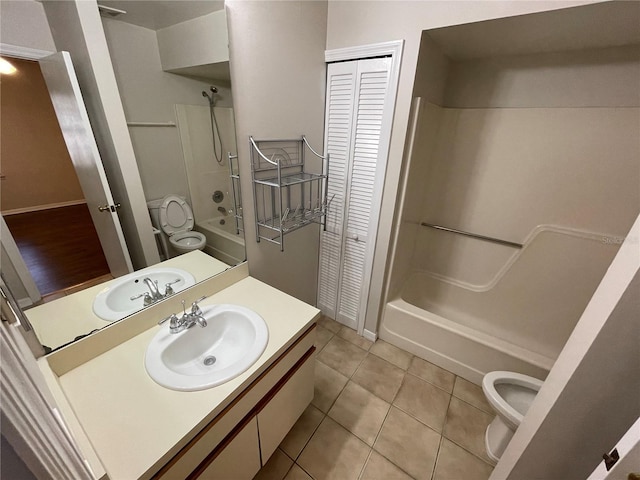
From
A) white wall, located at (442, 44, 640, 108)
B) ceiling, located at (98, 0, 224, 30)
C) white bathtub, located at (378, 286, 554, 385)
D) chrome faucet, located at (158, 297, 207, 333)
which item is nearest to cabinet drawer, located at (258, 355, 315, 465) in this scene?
chrome faucet, located at (158, 297, 207, 333)

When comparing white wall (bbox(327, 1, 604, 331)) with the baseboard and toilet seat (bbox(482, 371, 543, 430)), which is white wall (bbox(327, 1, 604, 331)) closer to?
toilet seat (bbox(482, 371, 543, 430))

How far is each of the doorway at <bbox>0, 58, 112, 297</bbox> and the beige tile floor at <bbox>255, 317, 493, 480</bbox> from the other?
4.13 ft

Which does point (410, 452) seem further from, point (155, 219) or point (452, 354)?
point (155, 219)

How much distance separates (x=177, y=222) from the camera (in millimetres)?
1165

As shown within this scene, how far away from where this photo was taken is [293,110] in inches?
56.2

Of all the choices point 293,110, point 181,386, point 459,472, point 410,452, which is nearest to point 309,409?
point 410,452

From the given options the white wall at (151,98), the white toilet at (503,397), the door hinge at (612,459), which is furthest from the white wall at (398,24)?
the door hinge at (612,459)

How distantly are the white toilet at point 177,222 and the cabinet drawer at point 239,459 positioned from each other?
82 cm

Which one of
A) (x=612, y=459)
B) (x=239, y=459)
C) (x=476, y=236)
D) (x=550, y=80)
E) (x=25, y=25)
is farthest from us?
(x=476, y=236)

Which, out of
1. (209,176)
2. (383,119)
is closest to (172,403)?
(209,176)

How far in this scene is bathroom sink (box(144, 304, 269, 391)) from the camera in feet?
2.82

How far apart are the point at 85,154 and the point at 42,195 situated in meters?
0.20

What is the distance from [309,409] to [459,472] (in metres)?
0.82

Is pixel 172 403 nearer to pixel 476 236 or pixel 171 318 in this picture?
pixel 171 318
